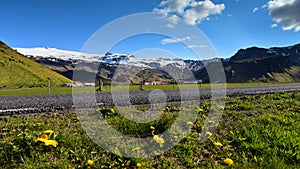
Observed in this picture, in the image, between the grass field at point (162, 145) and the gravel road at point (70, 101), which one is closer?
the grass field at point (162, 145)

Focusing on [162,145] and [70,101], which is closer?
[162,145]

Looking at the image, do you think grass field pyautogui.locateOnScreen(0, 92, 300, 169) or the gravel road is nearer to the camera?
grass field pyautogui.locateOnScreen(0, 92, 300, 169)

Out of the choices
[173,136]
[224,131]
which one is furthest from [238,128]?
[173,136]

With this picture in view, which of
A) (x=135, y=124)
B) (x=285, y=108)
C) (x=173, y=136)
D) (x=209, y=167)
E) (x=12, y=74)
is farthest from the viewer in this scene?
(x=12, y=74)

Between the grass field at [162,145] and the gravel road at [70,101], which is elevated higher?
the gravel road at [70,101]

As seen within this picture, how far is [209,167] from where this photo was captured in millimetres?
4566

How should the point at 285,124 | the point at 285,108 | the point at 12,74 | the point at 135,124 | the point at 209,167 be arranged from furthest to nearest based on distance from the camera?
1. the point at 12,74
2. the point at 285,108
3. the point at 285,124
4. the point at 135,124
5. the point at 209,167

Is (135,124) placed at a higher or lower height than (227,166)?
higher

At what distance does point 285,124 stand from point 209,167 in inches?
162

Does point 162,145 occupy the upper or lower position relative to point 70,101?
lower

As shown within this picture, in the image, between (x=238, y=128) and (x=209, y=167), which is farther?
(x=238, y=128)

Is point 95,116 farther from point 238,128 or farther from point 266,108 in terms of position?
point 266,108

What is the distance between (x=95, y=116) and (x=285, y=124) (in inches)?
242

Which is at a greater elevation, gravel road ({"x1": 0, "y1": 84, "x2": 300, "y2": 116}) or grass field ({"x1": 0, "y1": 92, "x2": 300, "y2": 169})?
gravel road ({"x1": 0, "y1": 84, "x2": 300, "y2": 116})
